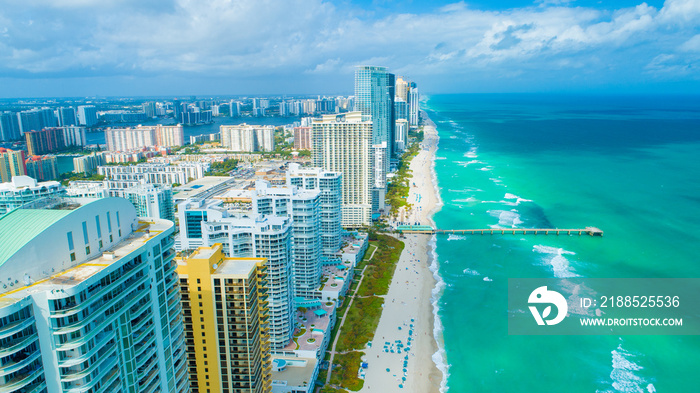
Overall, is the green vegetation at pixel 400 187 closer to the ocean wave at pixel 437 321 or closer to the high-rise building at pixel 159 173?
the ocean wave at pixel 437 321

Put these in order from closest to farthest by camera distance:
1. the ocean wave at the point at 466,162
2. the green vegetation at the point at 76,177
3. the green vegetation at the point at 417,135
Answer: the green vegetation at the point at 76,177 → the ocean wave at the point at 466,162 → the green vegetation at the point at 417,135

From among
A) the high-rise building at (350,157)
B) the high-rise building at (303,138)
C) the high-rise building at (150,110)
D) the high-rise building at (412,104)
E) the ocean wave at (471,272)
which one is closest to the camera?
the ocean wave at (471,272)

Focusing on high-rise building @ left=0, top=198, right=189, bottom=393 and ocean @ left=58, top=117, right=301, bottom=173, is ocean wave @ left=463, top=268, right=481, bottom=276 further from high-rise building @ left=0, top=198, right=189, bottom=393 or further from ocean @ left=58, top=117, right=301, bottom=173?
ocean @ left=58, top=117, right=301, bottom=173

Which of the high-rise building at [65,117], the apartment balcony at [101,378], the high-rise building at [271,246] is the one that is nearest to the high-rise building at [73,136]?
the high-rise building at [65,117]

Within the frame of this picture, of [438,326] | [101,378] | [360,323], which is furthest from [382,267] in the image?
[101,378]

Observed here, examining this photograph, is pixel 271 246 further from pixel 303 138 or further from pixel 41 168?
pixel 303 138

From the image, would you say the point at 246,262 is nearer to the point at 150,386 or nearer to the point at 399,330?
the point at 150,386
